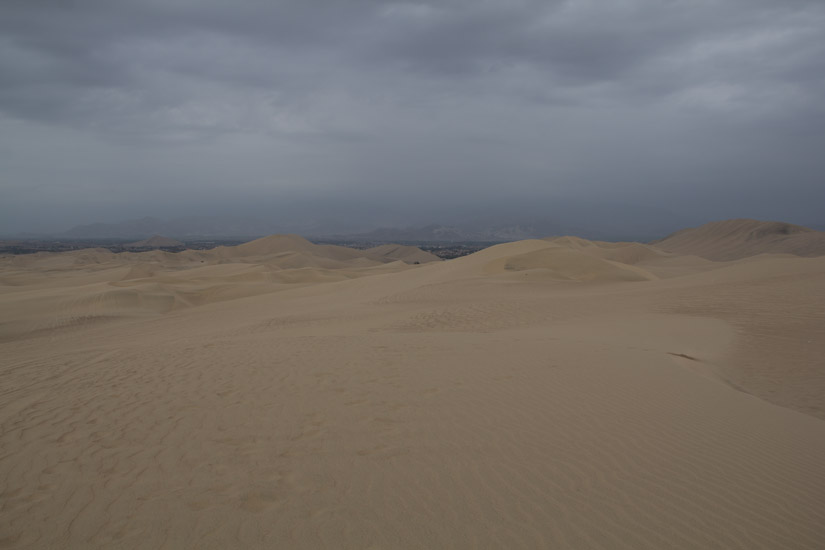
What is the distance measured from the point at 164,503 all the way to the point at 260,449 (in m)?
1.04

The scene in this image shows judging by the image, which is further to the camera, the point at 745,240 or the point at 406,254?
the point at 406,254

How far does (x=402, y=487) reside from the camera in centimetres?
376

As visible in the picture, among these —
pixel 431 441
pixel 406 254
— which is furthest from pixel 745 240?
pixel 431 441

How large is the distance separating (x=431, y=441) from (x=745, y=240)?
83.7 meters

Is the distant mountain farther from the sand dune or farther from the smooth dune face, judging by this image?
the smooth dune face

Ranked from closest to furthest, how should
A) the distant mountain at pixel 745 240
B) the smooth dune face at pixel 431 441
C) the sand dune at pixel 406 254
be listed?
the smooth dune face at pixel 431 441, the distant mountain at pixel 745 240, the sand dune at pixel 406 254

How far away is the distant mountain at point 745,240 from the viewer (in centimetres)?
6028

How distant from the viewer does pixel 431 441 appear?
4.66 m

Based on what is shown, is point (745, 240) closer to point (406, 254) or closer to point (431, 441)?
point (406, 254)

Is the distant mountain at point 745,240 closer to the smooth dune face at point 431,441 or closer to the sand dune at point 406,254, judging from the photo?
the sand dune at point 406,254

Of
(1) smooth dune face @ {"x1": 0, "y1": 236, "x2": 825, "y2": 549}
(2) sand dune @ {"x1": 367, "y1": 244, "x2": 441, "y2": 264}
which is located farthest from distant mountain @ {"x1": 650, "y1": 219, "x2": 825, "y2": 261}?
(1) smooth dune face @ {"x1": 0, "y1": 236, "x2": 825, "y2": 549}

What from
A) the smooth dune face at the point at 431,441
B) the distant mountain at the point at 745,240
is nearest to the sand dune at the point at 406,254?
the distant mountain at the point at 745,240

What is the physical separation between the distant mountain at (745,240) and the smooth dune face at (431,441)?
63810 mm

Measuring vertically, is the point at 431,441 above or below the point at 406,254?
above
